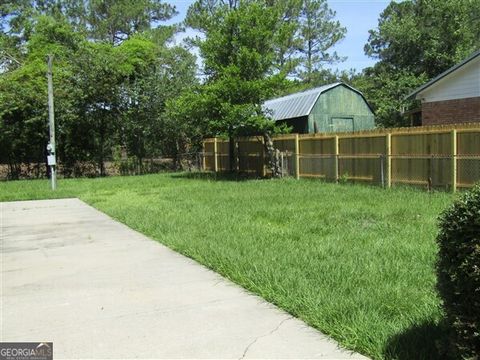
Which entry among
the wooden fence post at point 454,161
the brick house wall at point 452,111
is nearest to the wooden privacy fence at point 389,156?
the wooden fence post at point 454,161

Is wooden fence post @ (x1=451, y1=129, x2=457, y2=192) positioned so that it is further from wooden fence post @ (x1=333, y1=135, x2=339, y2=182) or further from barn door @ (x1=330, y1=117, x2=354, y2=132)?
barn door @ (x1=330, y1=117, x2=354, y2=132)

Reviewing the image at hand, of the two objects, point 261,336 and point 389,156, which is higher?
point 389,156

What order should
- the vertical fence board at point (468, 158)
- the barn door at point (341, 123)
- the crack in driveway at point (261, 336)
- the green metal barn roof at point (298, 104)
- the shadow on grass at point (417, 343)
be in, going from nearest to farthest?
the shadow on grass at point (417, 343) → the crack in driveway at point (261, 336) → the vertical fence board at point (468, 158) → the green metal barn roof at point (298, 104) → the barn door at point (341, 123)

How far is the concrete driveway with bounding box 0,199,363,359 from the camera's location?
14.0ft

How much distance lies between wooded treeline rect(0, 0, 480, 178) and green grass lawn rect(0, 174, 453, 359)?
21.7ft

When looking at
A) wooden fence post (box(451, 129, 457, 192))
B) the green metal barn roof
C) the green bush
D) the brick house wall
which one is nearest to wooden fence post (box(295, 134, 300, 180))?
the green metal barn roof

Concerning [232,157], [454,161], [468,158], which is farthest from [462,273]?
[232,157]

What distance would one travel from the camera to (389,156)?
52.0ft

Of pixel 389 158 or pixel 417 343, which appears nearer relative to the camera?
pixel 417 343
